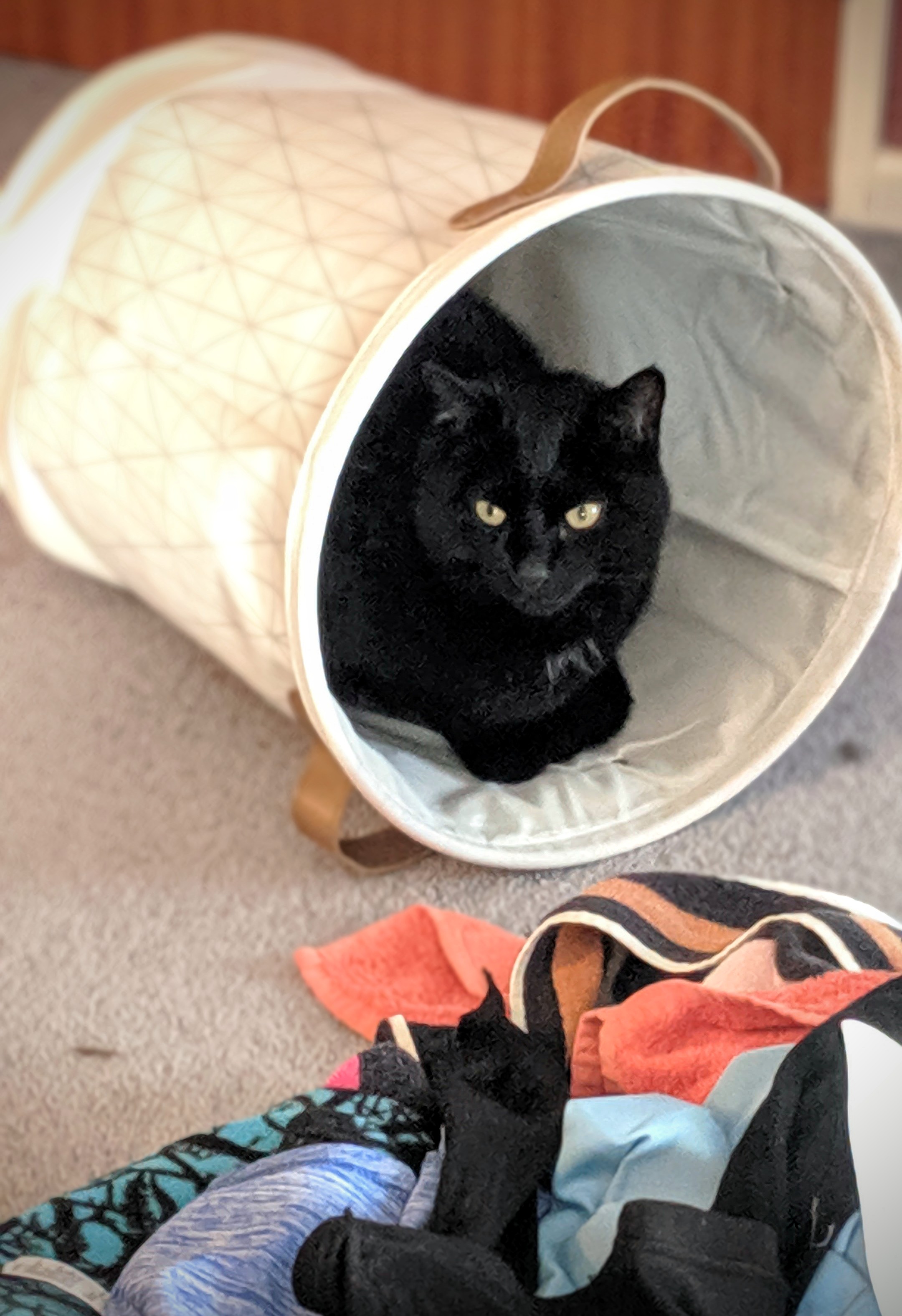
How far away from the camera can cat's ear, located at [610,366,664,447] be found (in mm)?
797

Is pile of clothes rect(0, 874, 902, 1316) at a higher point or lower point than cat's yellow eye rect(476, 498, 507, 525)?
lower

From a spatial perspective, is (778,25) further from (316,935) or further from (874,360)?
(316,935)

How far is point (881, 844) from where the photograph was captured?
1.00 m

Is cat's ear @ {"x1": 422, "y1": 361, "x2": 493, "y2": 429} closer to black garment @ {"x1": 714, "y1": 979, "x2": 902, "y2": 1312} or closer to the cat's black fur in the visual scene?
the cat's black fur

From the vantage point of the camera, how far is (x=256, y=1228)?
1.89ft

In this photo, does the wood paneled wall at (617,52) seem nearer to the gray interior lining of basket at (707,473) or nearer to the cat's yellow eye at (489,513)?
the gray interior lining of basket at (707,473)

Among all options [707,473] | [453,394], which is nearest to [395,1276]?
[453,394]

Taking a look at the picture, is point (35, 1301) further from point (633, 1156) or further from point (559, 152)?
point (559, 152)

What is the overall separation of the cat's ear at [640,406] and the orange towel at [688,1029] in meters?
0.35

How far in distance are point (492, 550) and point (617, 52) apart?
39.1 inches

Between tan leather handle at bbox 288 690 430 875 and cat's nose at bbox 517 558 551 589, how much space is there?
0.67 feet

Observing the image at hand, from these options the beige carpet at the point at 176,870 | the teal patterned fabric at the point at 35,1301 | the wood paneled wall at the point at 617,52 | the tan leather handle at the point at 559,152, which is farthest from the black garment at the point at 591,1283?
the wood paneled wall at the point at 617,52

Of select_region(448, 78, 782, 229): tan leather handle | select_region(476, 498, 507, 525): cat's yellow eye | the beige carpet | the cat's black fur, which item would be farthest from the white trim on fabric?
select_region(448, 78, 782, 229): tan leather handle

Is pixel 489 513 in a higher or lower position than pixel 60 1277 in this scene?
higher
